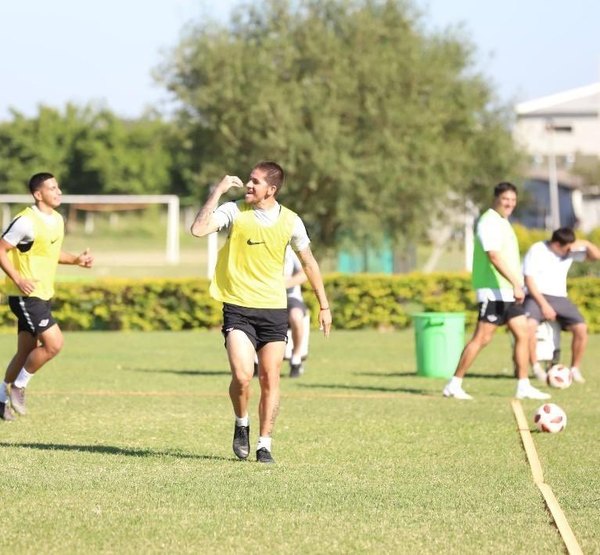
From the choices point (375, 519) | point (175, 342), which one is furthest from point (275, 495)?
point (175, 342)

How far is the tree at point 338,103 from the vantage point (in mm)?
35938

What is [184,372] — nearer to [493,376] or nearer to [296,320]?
[296,320]

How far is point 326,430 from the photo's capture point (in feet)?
37.8

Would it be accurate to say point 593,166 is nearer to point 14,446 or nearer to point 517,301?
point 517,301

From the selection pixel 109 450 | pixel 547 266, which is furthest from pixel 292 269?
pixel 109 450

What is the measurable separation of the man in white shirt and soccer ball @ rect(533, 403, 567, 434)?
3875 millimetres

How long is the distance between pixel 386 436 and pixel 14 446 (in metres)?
2.95

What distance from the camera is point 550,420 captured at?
38.0 ft

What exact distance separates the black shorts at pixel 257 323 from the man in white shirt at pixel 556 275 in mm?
6482

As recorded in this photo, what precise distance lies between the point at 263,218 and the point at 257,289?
48 centimetres

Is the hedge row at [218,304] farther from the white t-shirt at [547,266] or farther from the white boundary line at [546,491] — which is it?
the white boundary line at [546,491]

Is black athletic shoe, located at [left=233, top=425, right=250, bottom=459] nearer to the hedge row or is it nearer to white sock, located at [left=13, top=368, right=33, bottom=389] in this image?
white sock, located at [left=13, top=368, right=33, bottom=389]

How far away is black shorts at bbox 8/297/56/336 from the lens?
12031 millimetres

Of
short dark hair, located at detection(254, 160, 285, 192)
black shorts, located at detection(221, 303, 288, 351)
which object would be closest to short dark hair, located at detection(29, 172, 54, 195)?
black shorts, located at detection(221, 303, 288, 351)
